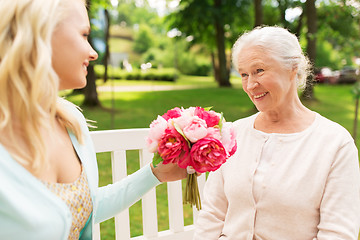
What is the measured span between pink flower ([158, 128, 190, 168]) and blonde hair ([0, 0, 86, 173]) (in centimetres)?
60

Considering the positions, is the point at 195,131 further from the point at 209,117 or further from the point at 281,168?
the point at 281,168

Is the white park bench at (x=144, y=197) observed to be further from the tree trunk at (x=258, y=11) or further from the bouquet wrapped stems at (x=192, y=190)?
the tree trunk at (x=258, y=11)

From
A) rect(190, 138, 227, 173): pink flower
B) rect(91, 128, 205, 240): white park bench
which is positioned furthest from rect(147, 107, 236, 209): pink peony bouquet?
rect(91, 128, 205, 240): white park bench

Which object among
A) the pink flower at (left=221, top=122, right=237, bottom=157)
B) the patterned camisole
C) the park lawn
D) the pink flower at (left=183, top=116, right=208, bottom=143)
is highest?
the pink flower at (left=183, top=116, right=208, bottom=143)

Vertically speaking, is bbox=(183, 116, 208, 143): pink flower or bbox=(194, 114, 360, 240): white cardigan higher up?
bbox=(183, 116, 208, 143): pink flower

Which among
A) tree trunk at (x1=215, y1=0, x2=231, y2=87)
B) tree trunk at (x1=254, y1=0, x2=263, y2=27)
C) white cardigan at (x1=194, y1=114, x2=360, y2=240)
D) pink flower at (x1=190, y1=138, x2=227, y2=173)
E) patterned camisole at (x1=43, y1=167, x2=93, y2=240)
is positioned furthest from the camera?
tree trunk at (x1=215, y1=0, x2=231, y2=87)

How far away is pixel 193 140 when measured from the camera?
186 centimetres

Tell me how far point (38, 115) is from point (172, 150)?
671 millimetres

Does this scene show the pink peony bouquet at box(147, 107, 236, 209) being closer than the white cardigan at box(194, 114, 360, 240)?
Yes

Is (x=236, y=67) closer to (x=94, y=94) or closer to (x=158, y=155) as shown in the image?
(x=158, y=155)

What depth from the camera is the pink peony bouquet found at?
72.6 inches

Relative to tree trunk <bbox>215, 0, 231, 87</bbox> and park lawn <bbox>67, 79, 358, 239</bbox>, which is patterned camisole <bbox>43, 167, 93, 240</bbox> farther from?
tree trunk <bbox>215, 0, 231, 87</bbox>

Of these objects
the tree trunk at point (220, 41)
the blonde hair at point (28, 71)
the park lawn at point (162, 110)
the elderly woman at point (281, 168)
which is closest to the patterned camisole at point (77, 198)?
the blonde hair at point (28, 71)

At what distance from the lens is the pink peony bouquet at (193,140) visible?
184 cm
